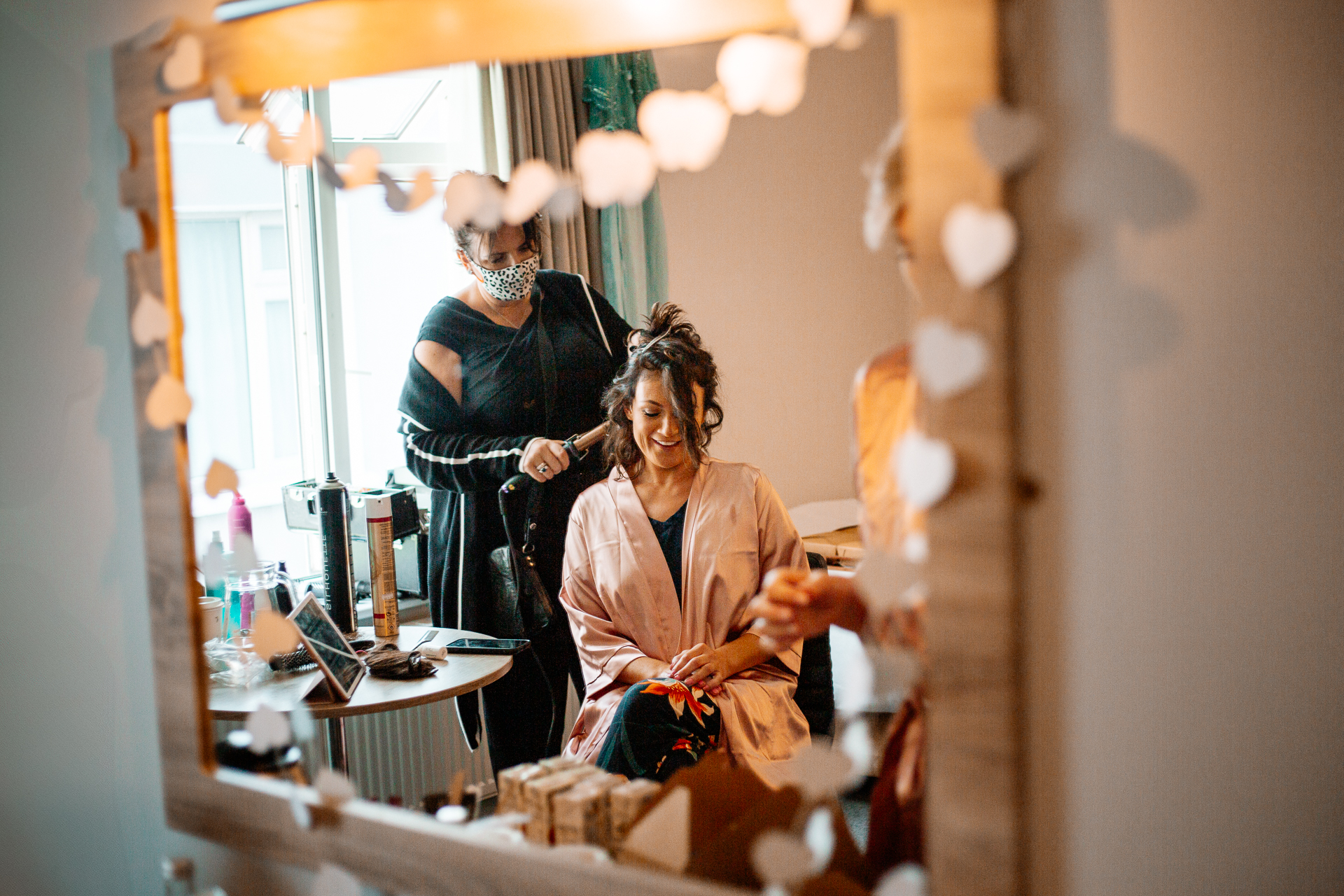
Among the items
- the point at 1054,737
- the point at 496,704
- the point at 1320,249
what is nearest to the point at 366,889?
the point at 496,704

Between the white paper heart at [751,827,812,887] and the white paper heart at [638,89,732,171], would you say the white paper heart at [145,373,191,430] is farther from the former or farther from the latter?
the white paper heart at [751,827,812,887]

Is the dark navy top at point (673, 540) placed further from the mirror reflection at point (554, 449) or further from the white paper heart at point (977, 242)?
the white paper heart at point (977, 242)

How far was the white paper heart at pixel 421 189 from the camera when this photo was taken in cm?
126

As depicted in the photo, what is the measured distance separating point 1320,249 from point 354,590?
1510 millimetres

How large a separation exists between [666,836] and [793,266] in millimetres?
606

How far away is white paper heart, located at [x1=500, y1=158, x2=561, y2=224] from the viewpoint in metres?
1.19

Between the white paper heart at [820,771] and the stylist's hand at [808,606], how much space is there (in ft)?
0.33

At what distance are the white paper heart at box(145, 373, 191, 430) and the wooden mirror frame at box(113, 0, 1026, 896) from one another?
0.04 feet

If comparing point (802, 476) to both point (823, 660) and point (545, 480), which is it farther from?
point (545, 480)

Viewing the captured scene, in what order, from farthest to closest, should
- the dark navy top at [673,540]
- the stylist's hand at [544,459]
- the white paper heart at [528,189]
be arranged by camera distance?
the stylist's hand at [544,459], the dark navy top at [673,540], the white paper heart at [528,189]

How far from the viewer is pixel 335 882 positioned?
3.23 ft

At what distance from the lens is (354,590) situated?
1.71 m

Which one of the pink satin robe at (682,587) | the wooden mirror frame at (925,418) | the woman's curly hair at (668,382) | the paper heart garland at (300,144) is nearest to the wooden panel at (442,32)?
the wooden mirror frame at (925,418)

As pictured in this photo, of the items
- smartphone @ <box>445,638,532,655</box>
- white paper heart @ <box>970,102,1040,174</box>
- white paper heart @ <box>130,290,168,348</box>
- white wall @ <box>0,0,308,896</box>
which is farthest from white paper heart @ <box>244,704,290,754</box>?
white paper heart @ <box>970,102,1040,174</box>
